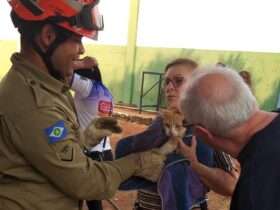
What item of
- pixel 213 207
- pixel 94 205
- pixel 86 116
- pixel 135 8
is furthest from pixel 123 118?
pixel 94 205

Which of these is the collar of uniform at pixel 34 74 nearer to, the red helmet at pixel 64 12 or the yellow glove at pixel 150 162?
the red helmet at pixel 64 12

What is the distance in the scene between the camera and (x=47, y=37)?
1810 mm

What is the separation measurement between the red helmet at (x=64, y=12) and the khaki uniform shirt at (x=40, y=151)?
0.71 ft

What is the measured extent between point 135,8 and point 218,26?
323 centimetres

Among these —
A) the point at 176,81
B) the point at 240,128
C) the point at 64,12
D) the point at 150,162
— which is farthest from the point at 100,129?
the point at 240,128

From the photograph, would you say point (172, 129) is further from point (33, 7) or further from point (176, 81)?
point (33, 7)

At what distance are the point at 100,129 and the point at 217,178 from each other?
0.71 meters

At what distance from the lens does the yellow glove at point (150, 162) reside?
201 cm

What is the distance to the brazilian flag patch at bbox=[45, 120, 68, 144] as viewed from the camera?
166 cm

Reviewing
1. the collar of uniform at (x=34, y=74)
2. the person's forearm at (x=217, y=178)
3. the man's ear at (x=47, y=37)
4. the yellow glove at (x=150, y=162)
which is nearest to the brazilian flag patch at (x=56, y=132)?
the collar of uniform at (x=34, y=74)

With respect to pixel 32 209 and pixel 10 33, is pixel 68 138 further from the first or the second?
pixel 10 33

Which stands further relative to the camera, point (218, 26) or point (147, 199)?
point (218, 26)

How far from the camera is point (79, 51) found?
75.0 inches

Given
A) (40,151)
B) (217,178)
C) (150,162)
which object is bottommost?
(217,178)
